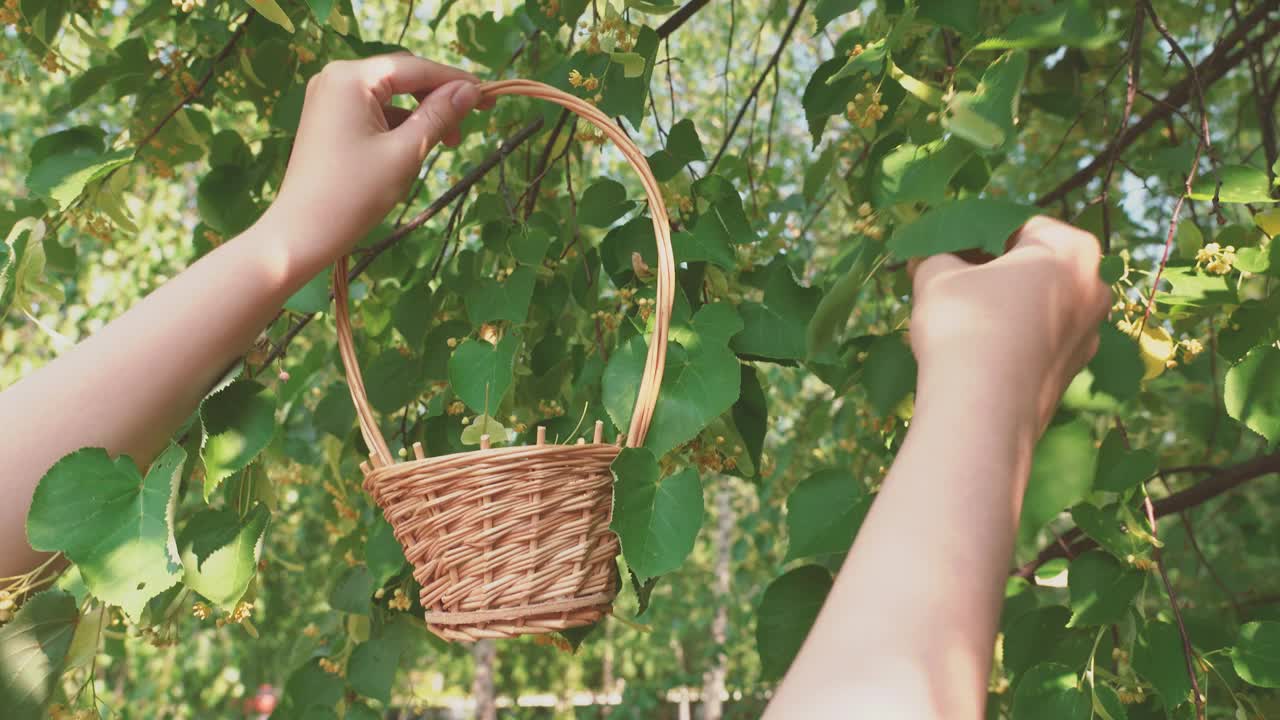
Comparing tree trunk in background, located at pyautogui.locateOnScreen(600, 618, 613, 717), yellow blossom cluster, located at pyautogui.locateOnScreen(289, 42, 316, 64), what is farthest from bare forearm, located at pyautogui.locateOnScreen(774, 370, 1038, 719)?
tree trunk in background, located at pyautogui.locateOnScreen(600, 618, 613, 717)

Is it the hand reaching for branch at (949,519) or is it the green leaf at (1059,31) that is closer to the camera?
the hand reaching for branch at (949,519)

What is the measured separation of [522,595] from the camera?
0.72 meters

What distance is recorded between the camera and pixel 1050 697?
84 cm

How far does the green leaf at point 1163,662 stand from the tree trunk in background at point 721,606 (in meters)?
3.71

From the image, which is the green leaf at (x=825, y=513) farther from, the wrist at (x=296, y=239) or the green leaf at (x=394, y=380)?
the green leaf at (x=394, y=380)

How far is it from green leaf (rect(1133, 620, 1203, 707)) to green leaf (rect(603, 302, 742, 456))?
1.44 ft

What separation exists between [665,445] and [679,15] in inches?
25.6

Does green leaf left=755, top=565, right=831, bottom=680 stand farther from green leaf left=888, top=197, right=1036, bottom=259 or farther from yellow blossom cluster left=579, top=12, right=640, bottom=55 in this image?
yellow blossom cluster left=579, top=12, right=640, bottom=55

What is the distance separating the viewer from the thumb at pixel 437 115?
797mm

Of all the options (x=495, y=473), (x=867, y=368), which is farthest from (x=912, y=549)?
(x=867, y=368)

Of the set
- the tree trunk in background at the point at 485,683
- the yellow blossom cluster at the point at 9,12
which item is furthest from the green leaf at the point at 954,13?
the tree trunk in background at the point at 485,683

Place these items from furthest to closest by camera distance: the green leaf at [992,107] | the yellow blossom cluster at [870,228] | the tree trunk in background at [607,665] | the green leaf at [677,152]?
the tree trunk in background at [607,665] < the green leaf at [677,152] < the yellow blossom cluster at [870,228] < the green leaf at [992,107]

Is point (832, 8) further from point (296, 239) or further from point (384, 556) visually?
point (384, 556)

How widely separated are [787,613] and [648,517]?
9.7 inches
